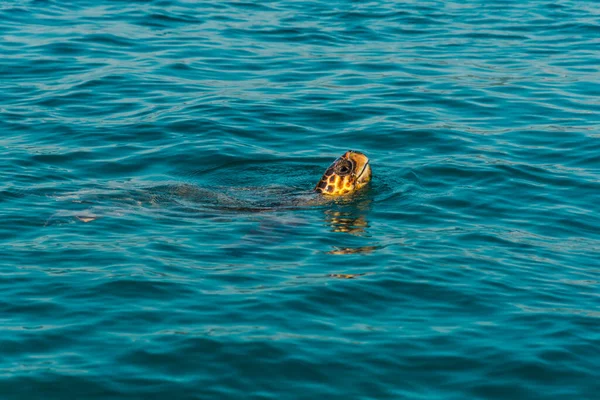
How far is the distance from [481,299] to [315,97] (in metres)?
8.50

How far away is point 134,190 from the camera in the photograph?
11.7 m

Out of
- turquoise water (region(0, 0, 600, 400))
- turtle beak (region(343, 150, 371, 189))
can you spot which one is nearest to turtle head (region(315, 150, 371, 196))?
turtle beak (region(343, 150, 371, 189))

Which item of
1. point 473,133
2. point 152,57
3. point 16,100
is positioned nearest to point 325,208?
point 473,133

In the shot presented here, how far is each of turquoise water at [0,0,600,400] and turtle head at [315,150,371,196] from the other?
12.8 inches

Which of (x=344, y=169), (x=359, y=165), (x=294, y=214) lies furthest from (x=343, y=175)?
(x=294, y=214)

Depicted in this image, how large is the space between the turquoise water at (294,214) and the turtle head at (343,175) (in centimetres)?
32

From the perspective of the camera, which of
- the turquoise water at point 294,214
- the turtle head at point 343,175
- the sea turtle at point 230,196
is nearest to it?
the turquoise water at point 294,214

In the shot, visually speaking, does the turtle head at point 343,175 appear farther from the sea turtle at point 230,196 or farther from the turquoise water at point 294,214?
the turquoise water at point 294,214

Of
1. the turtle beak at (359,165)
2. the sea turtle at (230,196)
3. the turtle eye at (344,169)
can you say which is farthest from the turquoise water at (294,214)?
the turtle eye at (344,169)

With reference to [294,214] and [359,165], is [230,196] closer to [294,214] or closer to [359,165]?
[294,214]

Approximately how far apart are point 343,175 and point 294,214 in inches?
40.0

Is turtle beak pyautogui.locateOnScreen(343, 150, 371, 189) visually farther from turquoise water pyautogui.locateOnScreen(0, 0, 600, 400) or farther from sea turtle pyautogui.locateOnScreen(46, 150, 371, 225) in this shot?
turquoise water pyautogui.locateOnScreen(0, 0, 600, 400)

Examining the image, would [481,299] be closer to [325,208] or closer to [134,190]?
[325,208]

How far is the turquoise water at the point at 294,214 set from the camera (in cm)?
723
